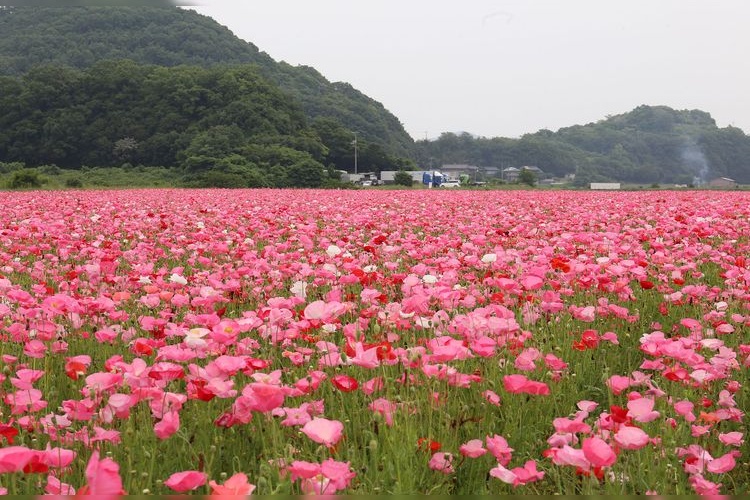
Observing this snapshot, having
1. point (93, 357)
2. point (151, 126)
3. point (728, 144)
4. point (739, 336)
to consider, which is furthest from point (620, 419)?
point (728, 144)

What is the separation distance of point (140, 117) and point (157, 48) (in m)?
26.3

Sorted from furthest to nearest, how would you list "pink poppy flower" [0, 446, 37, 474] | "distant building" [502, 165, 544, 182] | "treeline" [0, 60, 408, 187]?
1. "distant building" [502, 165, 544, 182]
2. "treeline" [0, 60, 408, 187]
3. "pink poppy flower" [0, 446, 37, 474]

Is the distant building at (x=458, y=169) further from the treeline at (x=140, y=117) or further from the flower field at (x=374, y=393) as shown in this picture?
the flower field at (x=374, y=393)

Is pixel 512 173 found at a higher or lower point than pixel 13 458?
higher

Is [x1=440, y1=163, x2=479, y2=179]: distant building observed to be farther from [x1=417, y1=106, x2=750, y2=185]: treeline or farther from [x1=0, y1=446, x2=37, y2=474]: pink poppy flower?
[x1=0, y1=446, x2=37, y2=474]: pink poppy flower

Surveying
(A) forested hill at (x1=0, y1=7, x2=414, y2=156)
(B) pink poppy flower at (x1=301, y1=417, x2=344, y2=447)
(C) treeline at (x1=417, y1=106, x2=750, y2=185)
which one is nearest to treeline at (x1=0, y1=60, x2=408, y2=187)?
(A) forested hill at (x1=0, y1=7, x2=414, y2=156)

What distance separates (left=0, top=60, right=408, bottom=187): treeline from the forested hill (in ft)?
54.9

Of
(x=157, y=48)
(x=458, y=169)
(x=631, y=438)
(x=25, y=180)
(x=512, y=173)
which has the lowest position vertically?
(x=631, y=438)

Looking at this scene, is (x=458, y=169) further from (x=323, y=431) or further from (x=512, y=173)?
(x=323, y=431)

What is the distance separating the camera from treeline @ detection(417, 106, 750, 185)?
103 m

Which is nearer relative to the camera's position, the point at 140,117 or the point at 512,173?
the point at 140,117

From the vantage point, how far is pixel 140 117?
53.8 meters

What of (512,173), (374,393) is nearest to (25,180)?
(374,393)

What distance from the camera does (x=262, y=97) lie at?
55.1 meters
